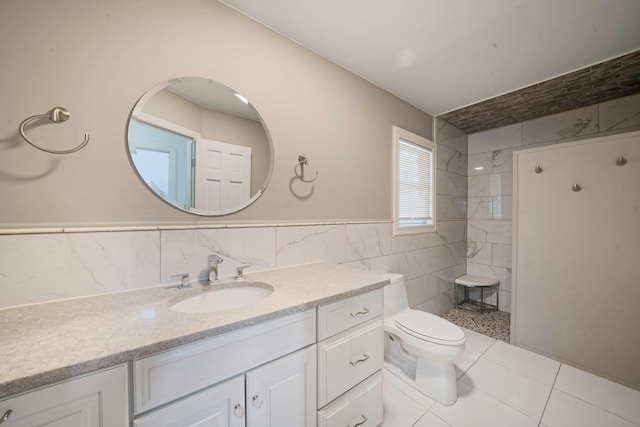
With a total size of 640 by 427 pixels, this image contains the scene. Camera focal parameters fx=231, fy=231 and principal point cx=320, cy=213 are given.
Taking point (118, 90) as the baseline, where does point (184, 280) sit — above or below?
below

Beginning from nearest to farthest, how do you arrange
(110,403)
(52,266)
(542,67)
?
(110,403) → (52,266) → (542,67)

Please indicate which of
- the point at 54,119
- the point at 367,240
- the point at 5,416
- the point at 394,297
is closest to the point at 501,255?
the point at 394,297

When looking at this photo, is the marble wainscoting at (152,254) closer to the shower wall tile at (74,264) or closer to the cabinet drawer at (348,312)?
the shower wall tile at (74,264)

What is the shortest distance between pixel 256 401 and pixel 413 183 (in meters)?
2.24

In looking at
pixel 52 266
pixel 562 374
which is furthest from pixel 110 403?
pixel 562 374

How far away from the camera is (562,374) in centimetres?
180

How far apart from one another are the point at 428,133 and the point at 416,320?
200cm

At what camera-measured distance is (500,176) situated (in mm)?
2961

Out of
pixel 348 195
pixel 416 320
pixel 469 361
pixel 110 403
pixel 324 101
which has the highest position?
pixel 324 101

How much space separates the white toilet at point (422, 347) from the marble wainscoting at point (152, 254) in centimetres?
37

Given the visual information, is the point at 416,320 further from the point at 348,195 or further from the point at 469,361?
the point at 348,195

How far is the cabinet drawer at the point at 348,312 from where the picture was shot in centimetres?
97

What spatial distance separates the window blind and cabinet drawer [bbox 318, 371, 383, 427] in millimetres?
1439

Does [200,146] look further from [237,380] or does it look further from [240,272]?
[237,380]
